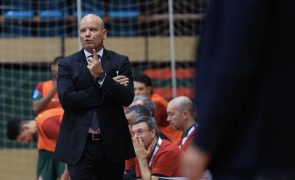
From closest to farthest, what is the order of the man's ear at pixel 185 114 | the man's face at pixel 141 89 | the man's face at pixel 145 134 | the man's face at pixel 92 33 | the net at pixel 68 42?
1. the man's face at pixel 92 33
2. the man's face at pixel 145 134
3. the man's ear at pixel 185 114
4. the man's face at pixel 141 89
5. the net at pixel 68 42

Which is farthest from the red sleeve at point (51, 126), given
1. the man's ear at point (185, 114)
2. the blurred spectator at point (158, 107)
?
the man's ear at point (185, 114)

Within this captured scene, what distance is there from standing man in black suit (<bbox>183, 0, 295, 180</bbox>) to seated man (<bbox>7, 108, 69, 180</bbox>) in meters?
6.47

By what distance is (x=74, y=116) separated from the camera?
5.78 meters

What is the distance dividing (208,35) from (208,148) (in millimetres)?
299

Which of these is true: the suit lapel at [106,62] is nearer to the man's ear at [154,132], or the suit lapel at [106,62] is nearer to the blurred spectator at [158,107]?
the man's ear at [154,132]

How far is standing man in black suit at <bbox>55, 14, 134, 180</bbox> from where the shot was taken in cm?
569

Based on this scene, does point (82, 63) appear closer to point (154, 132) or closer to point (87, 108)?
point (87, 108)

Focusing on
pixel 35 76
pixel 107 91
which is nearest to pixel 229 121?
pixel 107 91

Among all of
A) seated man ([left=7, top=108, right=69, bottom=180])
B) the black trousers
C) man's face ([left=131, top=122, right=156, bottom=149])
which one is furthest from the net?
the black trousers

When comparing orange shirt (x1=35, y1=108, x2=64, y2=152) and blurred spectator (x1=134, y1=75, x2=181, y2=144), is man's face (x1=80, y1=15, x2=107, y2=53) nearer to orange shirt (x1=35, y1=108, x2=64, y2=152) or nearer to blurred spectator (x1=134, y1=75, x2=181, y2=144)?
orange shirt (x1=35, y1=108, x2=64, y2=152)

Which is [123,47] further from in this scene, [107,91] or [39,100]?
[107,91]

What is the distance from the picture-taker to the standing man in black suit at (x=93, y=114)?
224 inches

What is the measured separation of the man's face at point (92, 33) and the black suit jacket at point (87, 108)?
3.4 inches

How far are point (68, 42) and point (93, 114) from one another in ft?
23.7
